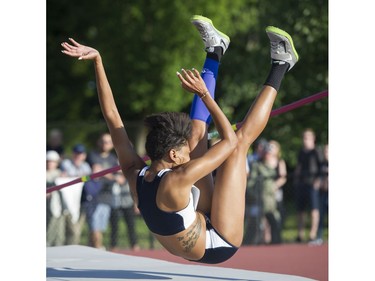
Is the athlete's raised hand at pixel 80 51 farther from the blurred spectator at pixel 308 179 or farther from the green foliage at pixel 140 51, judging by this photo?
the green foliage at pixel 140 51

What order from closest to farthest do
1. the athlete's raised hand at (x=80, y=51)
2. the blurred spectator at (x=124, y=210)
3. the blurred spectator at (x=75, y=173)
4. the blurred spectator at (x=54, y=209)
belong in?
the athlete's raised hand at (x=80, y=51) < the blurred spectator at (x=54, y=209) < the blurred spectator at (x=75, y=173) < the blurred spectator at (x=124, y=210)

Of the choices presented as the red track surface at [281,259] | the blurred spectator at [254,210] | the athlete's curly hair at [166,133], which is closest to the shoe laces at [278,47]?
Result: the athlete's curly hair at [166,133]

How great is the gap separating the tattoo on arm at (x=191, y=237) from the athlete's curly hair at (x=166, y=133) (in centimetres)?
43

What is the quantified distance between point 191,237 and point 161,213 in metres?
0.23

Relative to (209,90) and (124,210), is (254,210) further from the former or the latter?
(209,90)

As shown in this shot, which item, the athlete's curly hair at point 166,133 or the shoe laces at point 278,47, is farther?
the shoe laces at point 278,47

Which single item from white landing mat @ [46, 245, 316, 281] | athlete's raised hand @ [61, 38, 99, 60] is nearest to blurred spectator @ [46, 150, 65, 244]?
white landing mat @ [46, 245, 316, 281]

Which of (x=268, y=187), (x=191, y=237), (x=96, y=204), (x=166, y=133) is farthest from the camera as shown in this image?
(x=268, y=187)

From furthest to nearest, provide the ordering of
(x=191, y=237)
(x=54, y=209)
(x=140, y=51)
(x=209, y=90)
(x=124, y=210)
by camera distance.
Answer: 1. (x=140, y=51)
2. (x=124, y=210)
3. (x=54, y=209)
4. (x=209, y=90)
5. (x=191, y=237)

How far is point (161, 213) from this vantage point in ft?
15.7

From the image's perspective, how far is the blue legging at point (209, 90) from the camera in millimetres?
5230

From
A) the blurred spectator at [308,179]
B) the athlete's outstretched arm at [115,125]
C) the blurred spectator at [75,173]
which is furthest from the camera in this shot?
the blurred spectator at [308,179]

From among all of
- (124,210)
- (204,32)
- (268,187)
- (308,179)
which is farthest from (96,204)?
(204,32)
